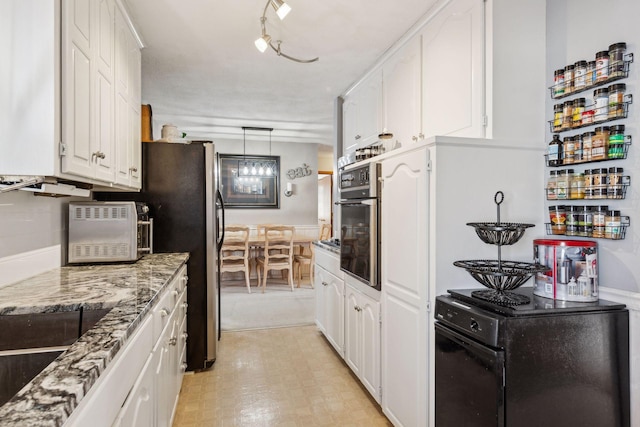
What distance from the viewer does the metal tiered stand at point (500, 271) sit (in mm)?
1467

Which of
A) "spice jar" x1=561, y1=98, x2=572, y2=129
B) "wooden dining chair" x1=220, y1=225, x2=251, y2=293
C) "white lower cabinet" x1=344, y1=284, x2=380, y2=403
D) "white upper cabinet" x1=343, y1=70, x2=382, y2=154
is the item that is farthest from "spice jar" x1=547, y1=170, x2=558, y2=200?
"wooden dining chair" x1=220, y1=225, x2=251, y2=293

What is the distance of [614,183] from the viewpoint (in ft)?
5.03

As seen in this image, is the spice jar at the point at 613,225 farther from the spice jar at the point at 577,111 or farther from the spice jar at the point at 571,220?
the spice jar at the point at 577,111

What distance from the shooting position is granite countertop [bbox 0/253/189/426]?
691 millimetres

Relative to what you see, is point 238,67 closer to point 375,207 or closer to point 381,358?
point 375,207

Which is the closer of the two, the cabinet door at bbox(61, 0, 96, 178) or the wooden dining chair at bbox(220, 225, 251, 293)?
the cabinet door at bbox(61, 0, 96, 178)

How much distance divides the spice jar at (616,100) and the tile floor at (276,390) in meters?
1.93

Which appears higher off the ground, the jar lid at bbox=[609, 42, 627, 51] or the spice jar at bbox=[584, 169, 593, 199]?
the jar lid at bbox=[609, 42, 627, 51]

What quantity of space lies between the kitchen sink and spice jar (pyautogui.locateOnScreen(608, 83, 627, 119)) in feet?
7.20

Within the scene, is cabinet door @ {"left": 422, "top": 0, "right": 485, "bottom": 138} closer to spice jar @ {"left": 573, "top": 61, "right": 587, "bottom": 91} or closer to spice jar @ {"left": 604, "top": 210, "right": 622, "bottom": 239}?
spice jar @ {"left": 573, "top": 61, "right": 587, "bottom": 91}

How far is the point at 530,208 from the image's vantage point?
6.10ft

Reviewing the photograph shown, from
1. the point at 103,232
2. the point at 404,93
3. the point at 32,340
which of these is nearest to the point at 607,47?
the point at 404,93

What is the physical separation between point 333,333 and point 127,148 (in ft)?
6.84

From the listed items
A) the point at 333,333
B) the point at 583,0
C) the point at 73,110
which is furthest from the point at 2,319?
the point at 583,0
